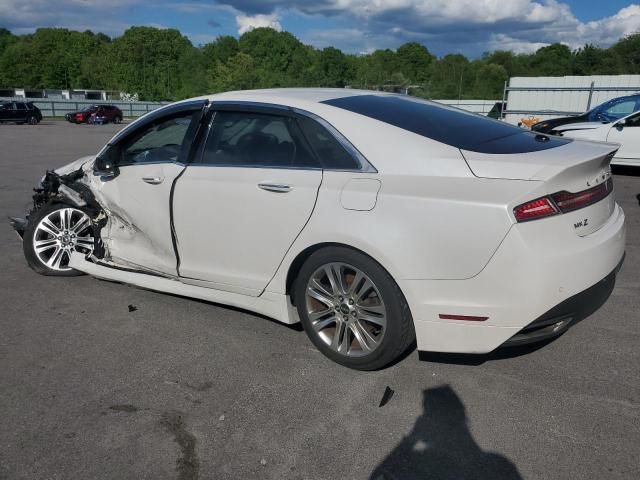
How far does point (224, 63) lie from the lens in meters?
88.4

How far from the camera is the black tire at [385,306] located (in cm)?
300

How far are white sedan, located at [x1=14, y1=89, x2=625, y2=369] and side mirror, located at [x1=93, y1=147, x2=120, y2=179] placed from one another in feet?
0.05

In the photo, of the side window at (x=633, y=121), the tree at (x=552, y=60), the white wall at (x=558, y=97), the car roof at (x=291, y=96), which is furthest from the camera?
the tree at (x=552, y=60)

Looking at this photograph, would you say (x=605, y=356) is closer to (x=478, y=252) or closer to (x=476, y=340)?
(x=476, y=340)

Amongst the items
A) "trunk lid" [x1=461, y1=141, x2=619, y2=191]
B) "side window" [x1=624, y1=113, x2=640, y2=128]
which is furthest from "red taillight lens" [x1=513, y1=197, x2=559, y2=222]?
"side window" [x1=624, y1=113, x2=640, y2=128]

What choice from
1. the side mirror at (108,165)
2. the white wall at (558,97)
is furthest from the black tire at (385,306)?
the white wall at (558,97)

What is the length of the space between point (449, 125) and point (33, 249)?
3.82 metres

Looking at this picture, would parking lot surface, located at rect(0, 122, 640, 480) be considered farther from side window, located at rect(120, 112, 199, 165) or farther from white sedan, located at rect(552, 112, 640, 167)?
white sedan, located at rect(552, 112, 640, 167)

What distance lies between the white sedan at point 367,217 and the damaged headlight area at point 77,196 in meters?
0.29

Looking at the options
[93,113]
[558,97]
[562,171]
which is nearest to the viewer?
[562,171]

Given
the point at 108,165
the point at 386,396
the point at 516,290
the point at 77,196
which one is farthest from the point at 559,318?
the point at 77,196

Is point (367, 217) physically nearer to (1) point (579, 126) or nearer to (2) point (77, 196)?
(2) point (77, 196)

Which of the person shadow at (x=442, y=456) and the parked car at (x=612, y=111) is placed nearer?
the person shadow at (x=442, y=456)

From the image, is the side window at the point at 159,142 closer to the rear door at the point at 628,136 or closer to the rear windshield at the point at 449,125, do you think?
the rear windshield at the point at 449,125
